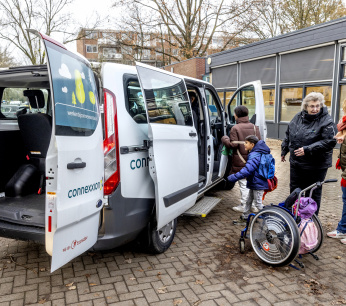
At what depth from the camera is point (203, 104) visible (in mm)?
4934

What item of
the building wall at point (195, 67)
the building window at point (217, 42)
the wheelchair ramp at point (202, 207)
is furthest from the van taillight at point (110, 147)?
the building window at point (217, 42)

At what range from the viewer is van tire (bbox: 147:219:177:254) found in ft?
11.5

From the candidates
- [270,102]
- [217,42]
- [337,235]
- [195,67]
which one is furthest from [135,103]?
[217,42]

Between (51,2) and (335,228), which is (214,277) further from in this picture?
(51,2)

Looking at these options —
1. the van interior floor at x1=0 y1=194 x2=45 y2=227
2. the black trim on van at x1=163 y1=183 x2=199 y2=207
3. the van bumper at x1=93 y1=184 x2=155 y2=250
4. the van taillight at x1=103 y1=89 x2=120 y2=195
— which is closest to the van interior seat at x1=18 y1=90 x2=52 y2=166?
the van interior floor at x1=0 y1=194 x2=45 y2=227

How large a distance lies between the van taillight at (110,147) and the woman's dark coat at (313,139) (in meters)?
2.48

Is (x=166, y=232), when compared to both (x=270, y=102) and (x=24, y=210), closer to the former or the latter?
(x=24, y=210)

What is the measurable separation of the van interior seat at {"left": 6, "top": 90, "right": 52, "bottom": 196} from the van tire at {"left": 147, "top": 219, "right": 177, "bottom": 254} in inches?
58.4

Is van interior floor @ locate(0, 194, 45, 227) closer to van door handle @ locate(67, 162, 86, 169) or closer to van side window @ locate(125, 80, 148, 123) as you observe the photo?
van door handle @ locate(67, 162, 86, 169)

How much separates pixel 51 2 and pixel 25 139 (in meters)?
19.0

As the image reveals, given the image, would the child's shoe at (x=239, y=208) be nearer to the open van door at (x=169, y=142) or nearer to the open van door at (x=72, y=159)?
the open van door at (x=169, y=142)

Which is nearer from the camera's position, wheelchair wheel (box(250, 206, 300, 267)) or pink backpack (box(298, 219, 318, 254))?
wheelchair wheel (box(250, 206, 300, 267))

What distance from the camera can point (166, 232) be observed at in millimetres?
3807

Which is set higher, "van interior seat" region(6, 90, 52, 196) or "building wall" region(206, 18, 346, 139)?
"building wall" region(206, 18, 346, 139)
